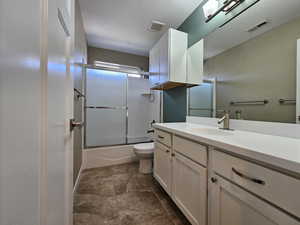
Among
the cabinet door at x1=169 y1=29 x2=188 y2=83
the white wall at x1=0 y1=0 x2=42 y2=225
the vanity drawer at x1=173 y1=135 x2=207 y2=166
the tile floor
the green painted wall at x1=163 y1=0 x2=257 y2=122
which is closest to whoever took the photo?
the white wall at x1=0 y1=0 x2=42 y2=225

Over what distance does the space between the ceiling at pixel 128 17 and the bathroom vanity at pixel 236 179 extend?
1678 mm

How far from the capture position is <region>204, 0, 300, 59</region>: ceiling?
3.16 feet

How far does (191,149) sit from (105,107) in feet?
8.14

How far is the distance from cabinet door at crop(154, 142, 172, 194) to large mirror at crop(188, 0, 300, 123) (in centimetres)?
72

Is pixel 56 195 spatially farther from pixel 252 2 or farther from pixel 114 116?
pixel 114 116

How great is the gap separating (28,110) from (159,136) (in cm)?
136

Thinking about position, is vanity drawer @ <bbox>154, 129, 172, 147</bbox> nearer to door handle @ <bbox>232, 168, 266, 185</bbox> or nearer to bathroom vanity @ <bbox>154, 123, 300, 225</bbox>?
bathroom vanity @ <bbox>154, 123, 300, 225</bbox>

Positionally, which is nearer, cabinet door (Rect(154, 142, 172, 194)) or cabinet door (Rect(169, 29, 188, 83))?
cabinet door (Rect(154, 142, 172, 194))

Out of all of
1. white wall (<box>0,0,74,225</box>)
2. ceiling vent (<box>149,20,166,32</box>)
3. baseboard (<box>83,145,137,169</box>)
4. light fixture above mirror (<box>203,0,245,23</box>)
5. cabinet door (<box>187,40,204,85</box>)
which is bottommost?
baseboard (<box>83,145,137,169</box>)

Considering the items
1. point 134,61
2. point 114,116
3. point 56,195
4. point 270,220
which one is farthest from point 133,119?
point 270,220

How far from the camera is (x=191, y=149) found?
1046 mm

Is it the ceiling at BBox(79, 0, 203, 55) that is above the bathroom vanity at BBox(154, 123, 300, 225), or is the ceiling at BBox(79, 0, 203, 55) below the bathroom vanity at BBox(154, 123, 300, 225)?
above

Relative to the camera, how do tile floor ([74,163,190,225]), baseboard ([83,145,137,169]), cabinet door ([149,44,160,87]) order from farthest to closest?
baseboard ([83,145,137,169]), cabinet door ([149,44,160,87]), tile floor ([74,163,190,225])

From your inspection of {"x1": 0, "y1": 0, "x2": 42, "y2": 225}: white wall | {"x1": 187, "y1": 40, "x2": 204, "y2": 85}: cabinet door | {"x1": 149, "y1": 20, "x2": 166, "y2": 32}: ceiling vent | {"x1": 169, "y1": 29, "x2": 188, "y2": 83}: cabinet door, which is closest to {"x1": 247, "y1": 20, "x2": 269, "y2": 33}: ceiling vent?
{"x1": 187, "y1": 40, "x2": 204, "y2": 85}: cabinet door
